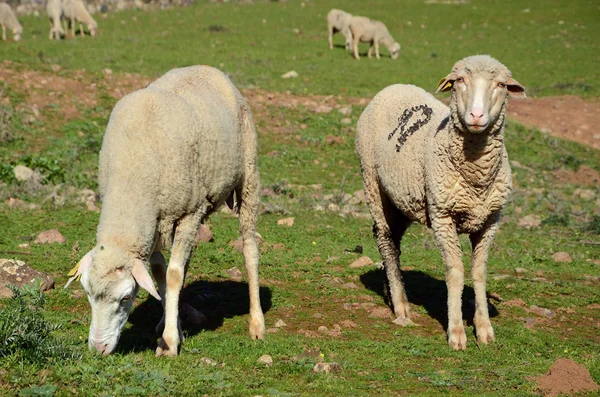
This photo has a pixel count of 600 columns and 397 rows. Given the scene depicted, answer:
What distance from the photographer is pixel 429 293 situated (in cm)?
968

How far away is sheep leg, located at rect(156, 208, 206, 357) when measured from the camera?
6738 millimetres

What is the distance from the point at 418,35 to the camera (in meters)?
32.7

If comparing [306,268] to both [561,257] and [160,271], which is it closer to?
[160,271]

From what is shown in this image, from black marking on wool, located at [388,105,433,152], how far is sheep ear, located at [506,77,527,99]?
3.95 ft

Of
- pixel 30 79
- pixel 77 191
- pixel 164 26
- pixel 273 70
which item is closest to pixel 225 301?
pixel 77 191

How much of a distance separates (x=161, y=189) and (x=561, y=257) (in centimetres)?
659

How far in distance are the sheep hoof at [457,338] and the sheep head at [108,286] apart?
2.92 meters

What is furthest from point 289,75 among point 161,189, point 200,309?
point 161,189

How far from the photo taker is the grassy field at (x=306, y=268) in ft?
20.4

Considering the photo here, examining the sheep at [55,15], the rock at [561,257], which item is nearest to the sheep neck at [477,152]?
the rock at [561,257]

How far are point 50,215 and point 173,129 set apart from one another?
545 cm

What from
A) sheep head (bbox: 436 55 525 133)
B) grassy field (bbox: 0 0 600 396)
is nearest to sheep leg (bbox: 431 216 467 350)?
grassy field (bbox: 0 0 600 396)

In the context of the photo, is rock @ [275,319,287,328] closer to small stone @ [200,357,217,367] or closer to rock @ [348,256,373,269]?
small stone @ [200,357,217,367]

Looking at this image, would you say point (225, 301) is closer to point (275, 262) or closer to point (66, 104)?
point (275, 262)
